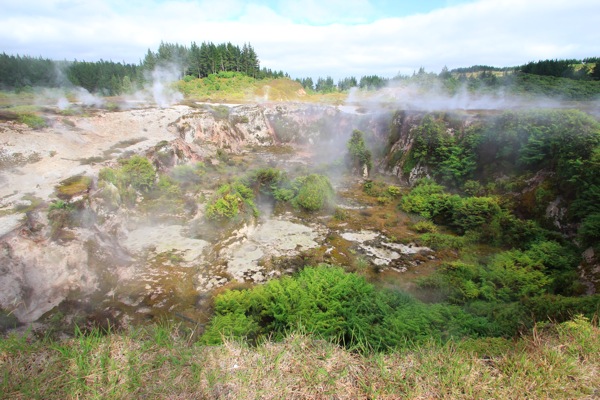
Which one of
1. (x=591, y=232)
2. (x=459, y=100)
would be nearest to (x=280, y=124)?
(x=459, y=100)

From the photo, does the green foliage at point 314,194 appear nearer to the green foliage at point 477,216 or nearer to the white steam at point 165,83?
the green foliage at point 477,216

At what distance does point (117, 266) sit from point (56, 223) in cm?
359

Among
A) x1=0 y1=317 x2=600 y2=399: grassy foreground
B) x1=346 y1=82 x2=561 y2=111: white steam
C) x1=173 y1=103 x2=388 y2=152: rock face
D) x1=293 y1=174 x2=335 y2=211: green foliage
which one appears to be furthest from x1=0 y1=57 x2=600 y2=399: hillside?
x1=346 y1=82 x2=561 y2=111: white steam

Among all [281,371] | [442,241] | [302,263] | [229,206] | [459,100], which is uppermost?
[459,100]

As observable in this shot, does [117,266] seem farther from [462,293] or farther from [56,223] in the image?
[462,293]

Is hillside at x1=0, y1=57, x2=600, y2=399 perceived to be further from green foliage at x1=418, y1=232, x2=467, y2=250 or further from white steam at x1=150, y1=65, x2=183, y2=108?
white steam at x1=150, y1=65, x2=183, y2=108

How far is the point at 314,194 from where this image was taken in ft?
70.9

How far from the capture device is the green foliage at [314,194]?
21.5m

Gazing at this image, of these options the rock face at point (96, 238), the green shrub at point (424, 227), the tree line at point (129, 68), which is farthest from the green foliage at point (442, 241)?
the tree line at point (129, 68)

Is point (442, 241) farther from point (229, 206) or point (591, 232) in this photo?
point (229, 206)

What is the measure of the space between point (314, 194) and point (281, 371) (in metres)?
18.0

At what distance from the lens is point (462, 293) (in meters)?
11.6

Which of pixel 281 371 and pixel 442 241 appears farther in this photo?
pixel 442 241

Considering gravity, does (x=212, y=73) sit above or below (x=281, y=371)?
above
